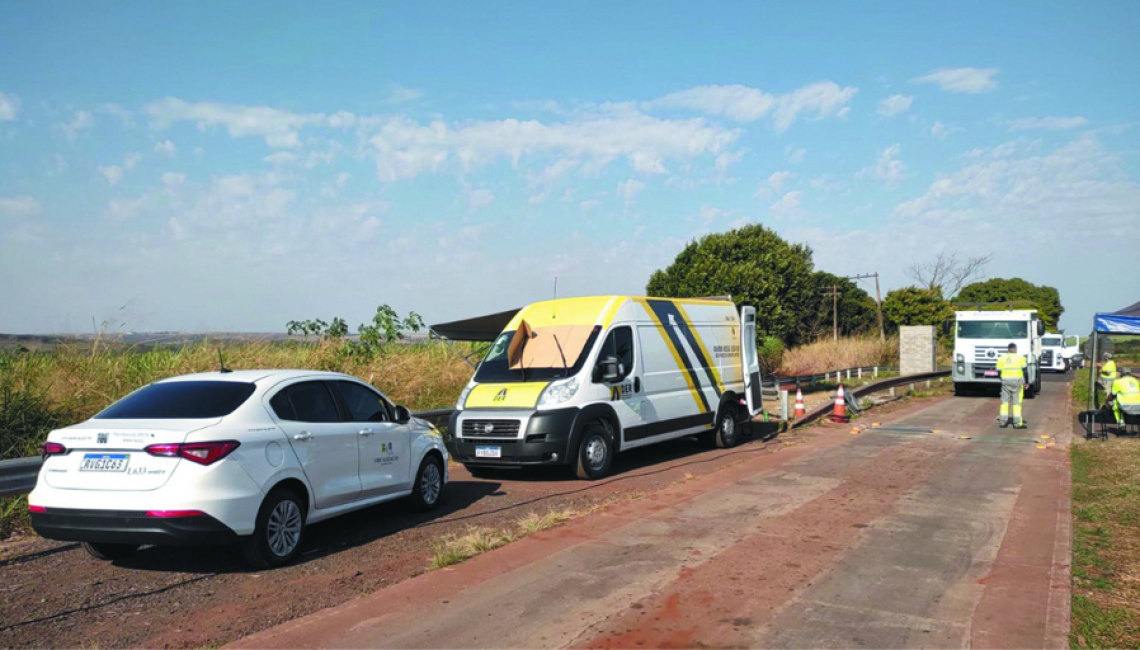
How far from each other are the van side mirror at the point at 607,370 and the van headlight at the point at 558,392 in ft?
1.28

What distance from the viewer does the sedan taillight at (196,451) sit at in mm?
6172

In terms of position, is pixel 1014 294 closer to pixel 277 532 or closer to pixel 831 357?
pixel 831 357

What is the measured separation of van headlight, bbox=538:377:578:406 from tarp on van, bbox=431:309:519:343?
440 cm

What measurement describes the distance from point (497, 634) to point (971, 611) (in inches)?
123

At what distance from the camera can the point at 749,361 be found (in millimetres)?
15641

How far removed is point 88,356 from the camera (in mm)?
12234

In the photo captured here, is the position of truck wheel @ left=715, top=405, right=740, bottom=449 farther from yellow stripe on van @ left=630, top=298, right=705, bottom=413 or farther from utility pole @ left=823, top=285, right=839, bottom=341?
utility pole @ left=823, top=285, right=839, bottom=341

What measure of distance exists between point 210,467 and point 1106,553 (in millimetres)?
7309

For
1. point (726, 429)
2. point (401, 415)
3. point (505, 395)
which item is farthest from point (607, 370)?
point (726, 429)

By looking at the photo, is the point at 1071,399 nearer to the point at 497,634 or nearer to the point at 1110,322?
the point at 1110,322

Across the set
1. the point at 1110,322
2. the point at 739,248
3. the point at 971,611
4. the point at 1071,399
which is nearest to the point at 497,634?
the point at 971,611

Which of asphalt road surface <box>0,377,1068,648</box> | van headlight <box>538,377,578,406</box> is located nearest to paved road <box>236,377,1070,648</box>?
asphalt road surface <box>0,377,1068,648</box>

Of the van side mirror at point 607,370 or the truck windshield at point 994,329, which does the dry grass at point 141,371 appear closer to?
the van side mirror at point 607,370

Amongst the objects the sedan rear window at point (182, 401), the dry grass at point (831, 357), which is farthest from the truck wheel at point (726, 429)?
the dry grass at point (831, 357)
